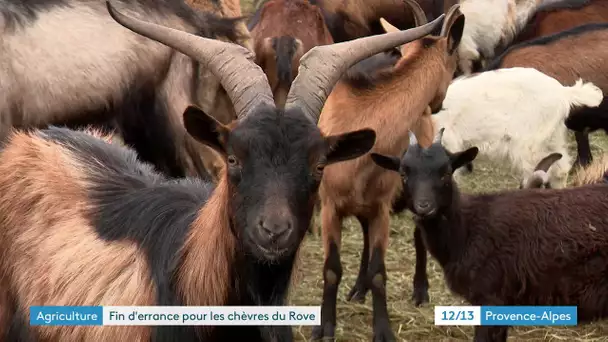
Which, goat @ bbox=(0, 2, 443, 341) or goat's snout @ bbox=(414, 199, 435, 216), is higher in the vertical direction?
goat @ bbox=(0, 2, 443, 341)

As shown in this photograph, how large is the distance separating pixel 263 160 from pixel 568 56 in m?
6.40

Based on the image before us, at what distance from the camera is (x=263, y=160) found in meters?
3.34

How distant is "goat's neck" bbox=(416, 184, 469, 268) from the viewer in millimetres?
5547

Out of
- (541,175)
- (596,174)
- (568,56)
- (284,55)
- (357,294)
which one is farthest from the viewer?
(568,56)

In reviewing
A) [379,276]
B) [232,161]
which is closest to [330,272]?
[379,276]

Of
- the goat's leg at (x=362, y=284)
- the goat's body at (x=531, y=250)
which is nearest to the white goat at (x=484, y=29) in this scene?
the goat's leg at (x=362, y=284)

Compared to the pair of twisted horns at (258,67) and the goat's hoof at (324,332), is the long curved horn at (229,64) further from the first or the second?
the goat's hoof at (324,332)

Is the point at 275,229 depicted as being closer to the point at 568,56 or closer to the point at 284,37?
the point at 284,37

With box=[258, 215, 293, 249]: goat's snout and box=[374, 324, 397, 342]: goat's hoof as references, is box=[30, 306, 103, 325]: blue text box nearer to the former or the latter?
box=[258, 215, 293, 249]: goat's snout

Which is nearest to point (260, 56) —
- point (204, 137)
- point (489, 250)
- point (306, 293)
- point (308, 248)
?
point (308, 248)

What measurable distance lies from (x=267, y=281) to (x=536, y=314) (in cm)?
248

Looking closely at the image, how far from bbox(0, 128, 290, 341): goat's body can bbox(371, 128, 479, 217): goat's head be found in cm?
165

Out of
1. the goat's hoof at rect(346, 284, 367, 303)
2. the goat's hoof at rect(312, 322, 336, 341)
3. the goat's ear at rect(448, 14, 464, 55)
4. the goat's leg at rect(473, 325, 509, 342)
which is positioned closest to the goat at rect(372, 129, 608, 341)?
the goat's leg at rect(473, 325, 509, 342)

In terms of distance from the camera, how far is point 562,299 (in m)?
5.36
